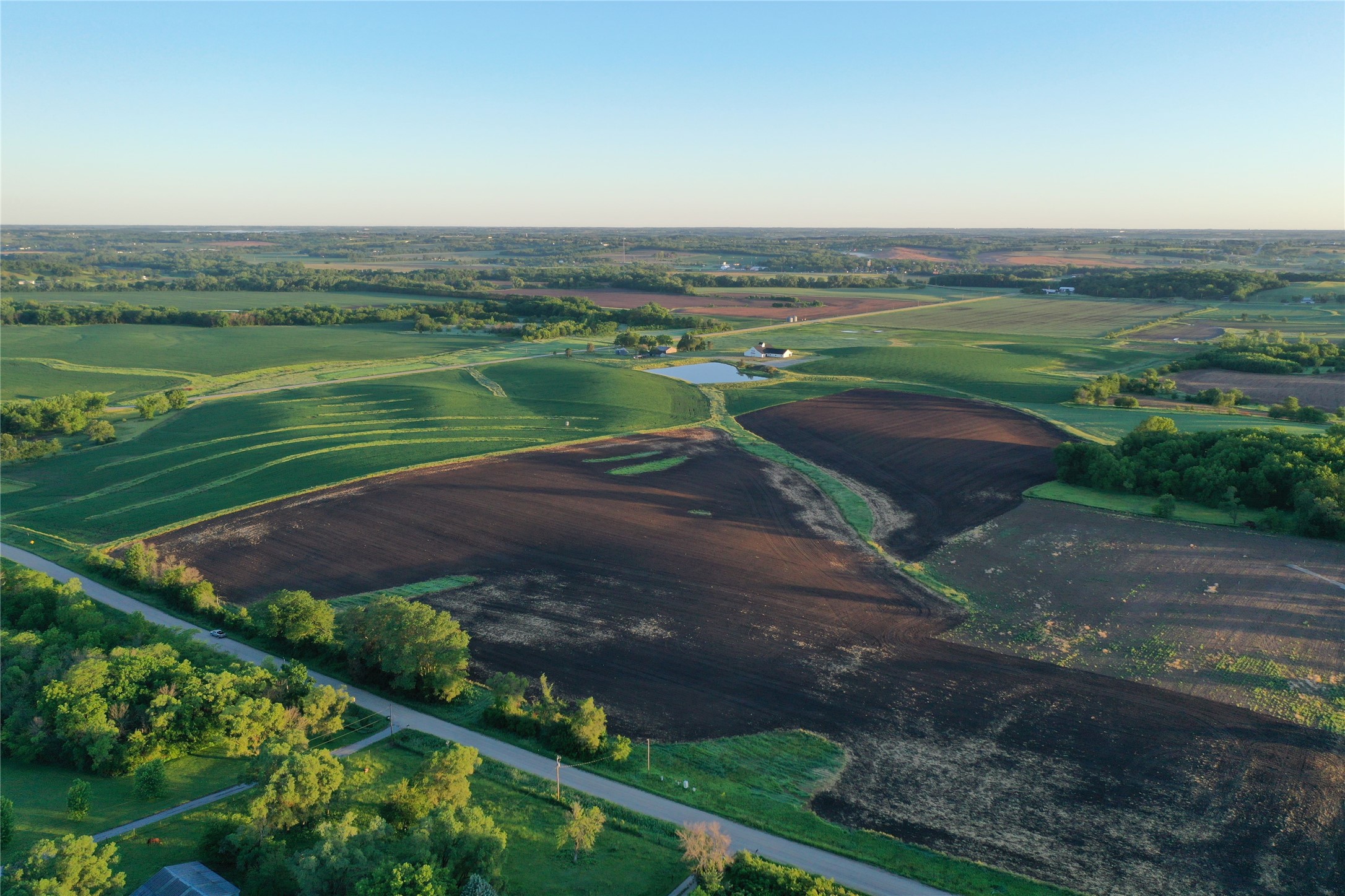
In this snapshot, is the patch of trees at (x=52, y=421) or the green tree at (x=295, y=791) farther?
the patch of trees at (x=52, y=421)

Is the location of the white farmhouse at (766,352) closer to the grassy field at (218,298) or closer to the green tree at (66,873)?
the grassy field at (218,298)

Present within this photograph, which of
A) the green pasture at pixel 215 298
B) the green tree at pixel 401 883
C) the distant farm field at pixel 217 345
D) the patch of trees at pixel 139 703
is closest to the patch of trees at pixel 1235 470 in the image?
the patch of trees at pixel 139 703

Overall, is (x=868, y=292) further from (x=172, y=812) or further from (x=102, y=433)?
(x=172, y=812)

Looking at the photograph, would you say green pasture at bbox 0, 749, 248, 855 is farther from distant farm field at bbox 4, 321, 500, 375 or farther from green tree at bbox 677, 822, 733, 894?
distant farm field at bbox 4, 321, 500, 375

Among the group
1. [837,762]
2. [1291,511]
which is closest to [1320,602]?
[1291,511]

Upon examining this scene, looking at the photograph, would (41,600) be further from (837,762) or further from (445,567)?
(837,762)

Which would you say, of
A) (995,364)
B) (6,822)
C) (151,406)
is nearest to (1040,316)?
(995,364)

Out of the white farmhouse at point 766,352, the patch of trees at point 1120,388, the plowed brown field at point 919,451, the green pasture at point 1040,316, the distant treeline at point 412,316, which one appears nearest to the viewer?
the plowed brown field at point 919,451
